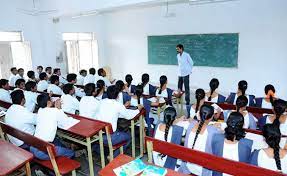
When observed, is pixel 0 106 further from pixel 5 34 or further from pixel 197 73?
pixel 197 73

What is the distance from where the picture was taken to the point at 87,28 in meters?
8.86

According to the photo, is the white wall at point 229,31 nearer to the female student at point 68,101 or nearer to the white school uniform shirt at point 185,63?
the white school uniform shirt at point 185,63

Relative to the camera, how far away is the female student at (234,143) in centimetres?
208

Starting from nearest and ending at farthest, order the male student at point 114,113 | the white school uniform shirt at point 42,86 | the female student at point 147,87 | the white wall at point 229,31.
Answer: the male student at point 114,113 < the female student at point 147,87 < the white school uniform shirt at point 42,86 < the white wall at point 229,31

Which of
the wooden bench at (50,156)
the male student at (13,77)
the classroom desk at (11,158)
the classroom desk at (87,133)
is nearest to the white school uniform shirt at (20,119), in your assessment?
the wooden bench at (50,156)

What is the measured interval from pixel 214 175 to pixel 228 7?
5477mm

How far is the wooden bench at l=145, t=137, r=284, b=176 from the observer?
1752 millimetres

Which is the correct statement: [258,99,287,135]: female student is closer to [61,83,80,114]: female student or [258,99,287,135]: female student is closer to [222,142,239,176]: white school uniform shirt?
[222,142,239,176]: white school uniform shirt

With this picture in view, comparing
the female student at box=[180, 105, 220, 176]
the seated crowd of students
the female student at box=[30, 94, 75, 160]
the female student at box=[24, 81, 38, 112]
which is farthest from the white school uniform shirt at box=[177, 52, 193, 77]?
the female student at box=[30, 94, 75, 160]

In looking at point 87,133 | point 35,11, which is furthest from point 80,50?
point 87,133

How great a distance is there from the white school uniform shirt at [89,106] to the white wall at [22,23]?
4.60m

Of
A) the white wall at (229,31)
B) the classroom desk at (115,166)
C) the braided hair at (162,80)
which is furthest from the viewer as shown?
the white wall at (229,31)

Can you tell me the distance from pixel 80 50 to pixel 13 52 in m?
2.37

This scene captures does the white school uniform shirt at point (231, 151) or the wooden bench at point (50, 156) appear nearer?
the white school uniform shirt at point (231, 151)
